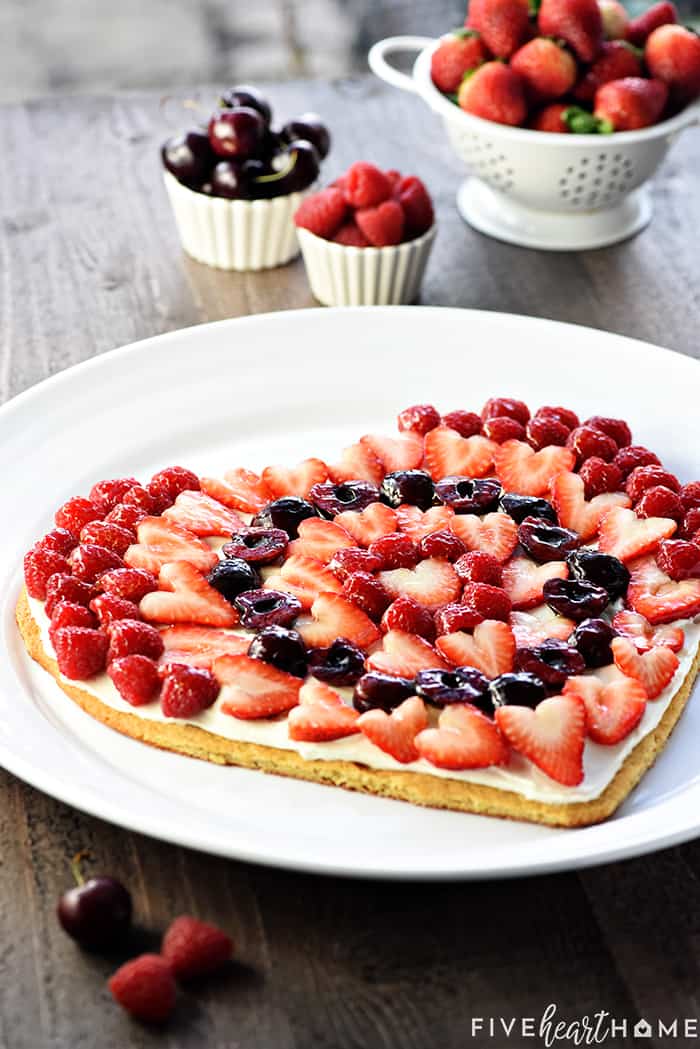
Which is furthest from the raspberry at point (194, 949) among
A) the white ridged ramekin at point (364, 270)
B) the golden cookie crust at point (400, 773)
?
the white ridged ramekin at point (364, 270)

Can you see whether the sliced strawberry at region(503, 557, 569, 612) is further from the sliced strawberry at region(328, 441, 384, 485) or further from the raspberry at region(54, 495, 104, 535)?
the raspberry at region(54, 495, 104, 535)

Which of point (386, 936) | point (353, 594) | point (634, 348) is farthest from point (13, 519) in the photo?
point (634, 348)

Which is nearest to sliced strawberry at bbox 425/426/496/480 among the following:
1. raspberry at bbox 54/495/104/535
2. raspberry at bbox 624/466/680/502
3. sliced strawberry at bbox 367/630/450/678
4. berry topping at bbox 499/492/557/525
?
berry topping at bbox 499/492/557/525

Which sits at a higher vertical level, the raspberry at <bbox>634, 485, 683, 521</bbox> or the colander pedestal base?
the raspberry at <bbox>634, 485, 683, 521</bbox>

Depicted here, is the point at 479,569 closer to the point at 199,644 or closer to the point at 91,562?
the point at 199,644

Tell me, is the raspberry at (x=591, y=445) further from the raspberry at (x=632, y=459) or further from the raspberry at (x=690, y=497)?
the raspberry at (x=690, y=497)

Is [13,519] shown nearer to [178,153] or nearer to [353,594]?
[353,594]
